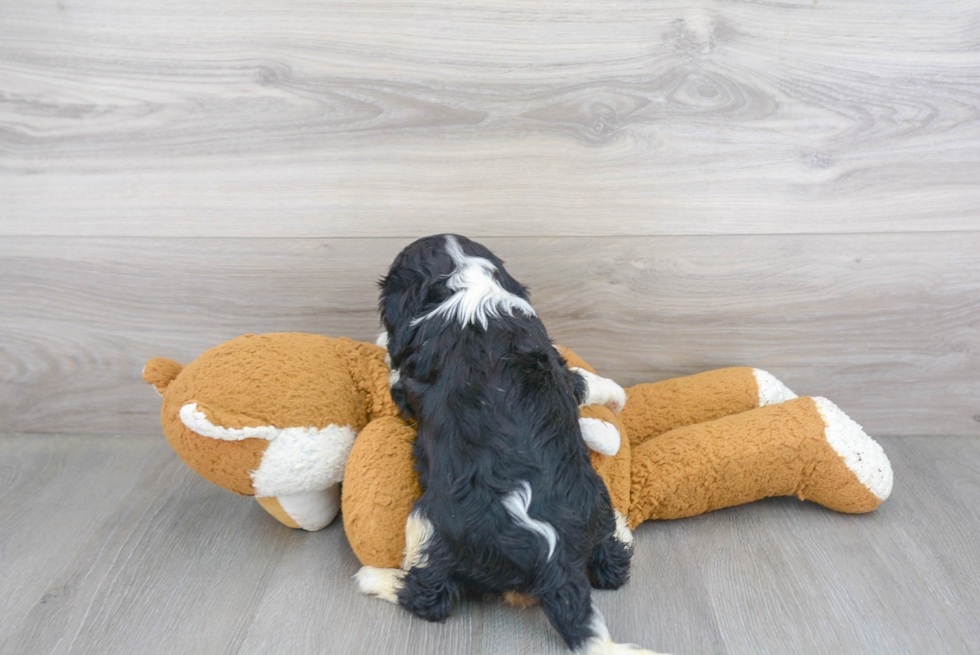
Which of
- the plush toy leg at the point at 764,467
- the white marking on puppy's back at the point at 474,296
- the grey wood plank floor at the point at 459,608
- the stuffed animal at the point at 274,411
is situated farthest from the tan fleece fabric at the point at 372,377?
the plush toy leg at the point at 764,467

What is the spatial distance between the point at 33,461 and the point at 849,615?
5.87 feet

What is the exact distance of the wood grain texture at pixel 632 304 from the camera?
1.52 meters

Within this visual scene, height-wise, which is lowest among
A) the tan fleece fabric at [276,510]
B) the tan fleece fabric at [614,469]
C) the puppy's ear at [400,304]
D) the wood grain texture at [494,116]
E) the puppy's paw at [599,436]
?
the tan fleece fabric at [276,510]

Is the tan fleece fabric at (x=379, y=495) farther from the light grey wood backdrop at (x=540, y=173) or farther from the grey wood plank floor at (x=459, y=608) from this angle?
the light grey wood backdrop at (x=540, y=173)

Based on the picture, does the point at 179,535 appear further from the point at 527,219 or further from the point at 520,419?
the point at 527,219

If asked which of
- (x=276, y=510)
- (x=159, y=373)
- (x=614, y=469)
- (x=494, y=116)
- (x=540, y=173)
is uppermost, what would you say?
(x=494, y=116)

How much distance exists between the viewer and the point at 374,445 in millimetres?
1192

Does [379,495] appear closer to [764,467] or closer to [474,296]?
[474,296]

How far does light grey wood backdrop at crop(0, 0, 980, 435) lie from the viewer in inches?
55.2

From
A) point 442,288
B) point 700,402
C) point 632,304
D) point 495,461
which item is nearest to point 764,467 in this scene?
point 700,402

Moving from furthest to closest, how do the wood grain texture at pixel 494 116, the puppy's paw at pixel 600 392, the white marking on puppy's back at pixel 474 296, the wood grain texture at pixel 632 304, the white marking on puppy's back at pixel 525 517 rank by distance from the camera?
the wood grain texture at pixel 632 304 → the wood grain texture at pixel 494 116 → the puppy's paw at pixel 600 392 → the white marking on puppy's back at pixel 474 296 → the white marking on puppy's back at pixel 525 517

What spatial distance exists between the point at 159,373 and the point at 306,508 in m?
0.38

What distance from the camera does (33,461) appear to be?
1640mm

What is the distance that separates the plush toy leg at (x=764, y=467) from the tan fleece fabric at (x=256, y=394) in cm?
56
